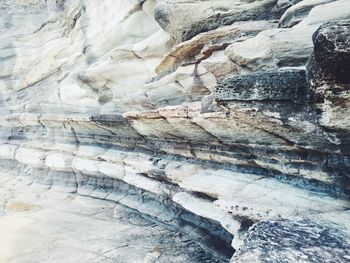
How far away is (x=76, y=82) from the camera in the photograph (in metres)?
5.58

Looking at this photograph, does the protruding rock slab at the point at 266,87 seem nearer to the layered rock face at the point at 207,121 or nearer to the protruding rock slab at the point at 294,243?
the layered rock face at the point at 207,121

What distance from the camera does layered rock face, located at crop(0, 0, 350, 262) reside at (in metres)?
1.79

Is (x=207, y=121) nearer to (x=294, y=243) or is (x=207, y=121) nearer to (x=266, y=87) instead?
(x=266, y=87)

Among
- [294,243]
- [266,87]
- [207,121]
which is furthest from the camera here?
[207,121]

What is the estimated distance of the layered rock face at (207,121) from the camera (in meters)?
1.79

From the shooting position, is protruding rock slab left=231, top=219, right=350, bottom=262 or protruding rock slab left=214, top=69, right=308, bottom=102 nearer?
protruding rock slab left=231, top=219, right=350, bottom=262

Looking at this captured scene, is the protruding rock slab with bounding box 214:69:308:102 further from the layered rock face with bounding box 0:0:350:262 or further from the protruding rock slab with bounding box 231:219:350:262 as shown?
the protruding rock slab with bounding box 231:219:350:262

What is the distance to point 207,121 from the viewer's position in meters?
2.72

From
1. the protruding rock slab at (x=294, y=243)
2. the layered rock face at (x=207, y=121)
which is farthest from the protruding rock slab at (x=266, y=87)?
the protruding rock slab at (x=294, y=243)

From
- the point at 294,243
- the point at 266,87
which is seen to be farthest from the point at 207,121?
the point at 294,243

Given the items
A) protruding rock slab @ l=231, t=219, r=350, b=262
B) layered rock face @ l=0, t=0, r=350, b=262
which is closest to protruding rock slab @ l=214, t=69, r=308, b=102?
layered rock face @ l=0, t=0, r=350, b=262

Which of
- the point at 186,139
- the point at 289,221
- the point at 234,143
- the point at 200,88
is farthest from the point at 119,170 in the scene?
the point at 289,221

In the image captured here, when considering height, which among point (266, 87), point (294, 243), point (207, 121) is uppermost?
point (266, 87)

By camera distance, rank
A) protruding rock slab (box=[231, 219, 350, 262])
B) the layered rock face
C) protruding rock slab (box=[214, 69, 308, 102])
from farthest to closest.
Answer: protruding rock slab (box=[214, 69, 308, 102]) → the layered rock face → protruding rock slab (box=[231, 219, 350, 262])
